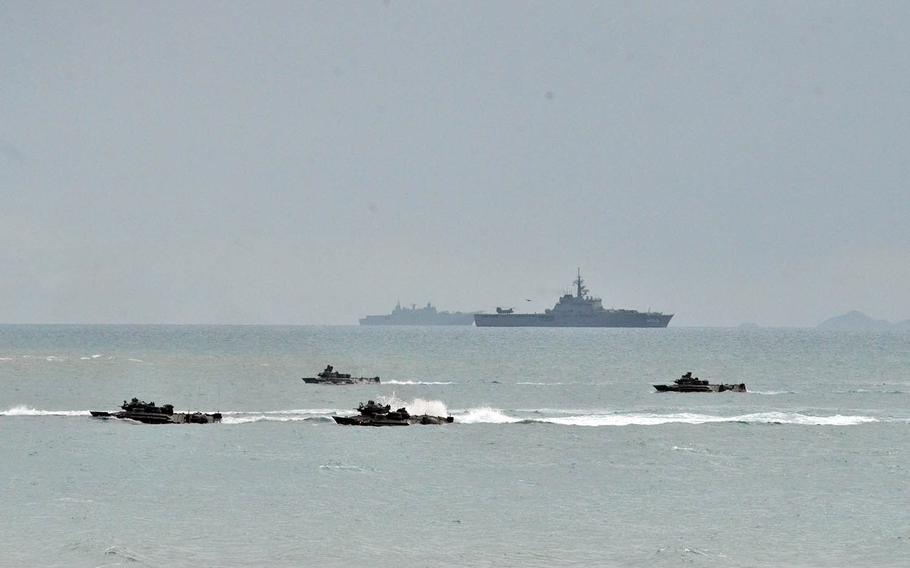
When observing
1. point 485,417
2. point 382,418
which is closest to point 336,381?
point 485,417

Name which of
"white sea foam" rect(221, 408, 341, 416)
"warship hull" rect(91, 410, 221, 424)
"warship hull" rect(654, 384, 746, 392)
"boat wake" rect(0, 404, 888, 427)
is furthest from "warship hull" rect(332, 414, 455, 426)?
"warship hull" rect(654, 384, 746, 392)

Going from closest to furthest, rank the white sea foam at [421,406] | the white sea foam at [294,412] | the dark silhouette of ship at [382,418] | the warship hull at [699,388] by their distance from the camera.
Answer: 1. the dark silhouette of ship at [382,418]
2. the white sea foam at [421,406]
3. the white sea foam at [294,412]
4. the warship hull at [699,388]

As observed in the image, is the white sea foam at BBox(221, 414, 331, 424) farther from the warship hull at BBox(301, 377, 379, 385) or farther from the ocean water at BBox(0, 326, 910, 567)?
the warship hull at BBox(301, 377, 379, 385)

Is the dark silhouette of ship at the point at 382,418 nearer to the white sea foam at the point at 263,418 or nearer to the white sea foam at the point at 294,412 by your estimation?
the white sea foam at the point at 263,418

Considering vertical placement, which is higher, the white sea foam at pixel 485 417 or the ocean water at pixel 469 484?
the white sea foam at pixel 485 417

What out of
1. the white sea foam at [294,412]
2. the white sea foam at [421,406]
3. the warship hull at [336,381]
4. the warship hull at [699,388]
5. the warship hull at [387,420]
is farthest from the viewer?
the warship hull at [336,381]

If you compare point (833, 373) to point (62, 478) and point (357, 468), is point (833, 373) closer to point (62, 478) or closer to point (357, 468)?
point (357, 468)

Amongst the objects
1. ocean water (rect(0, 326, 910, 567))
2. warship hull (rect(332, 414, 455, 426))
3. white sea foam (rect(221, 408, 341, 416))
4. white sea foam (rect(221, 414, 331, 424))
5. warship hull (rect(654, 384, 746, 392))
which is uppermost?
warship hull (rect(654, 384, 746, 392))

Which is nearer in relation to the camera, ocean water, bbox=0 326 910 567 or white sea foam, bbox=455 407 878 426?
ocean water, bbox=0 326 910 567

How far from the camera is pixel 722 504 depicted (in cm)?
4412

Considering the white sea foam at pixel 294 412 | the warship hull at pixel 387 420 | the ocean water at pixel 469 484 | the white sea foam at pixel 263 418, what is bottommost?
the ocean water at pixel 469 484

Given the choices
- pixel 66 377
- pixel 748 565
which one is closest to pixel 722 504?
pixel 748 565

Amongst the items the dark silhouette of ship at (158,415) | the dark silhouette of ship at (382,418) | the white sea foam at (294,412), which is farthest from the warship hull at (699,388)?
the dark silhouette of ship at (158,415)

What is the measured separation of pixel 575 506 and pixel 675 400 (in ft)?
179
